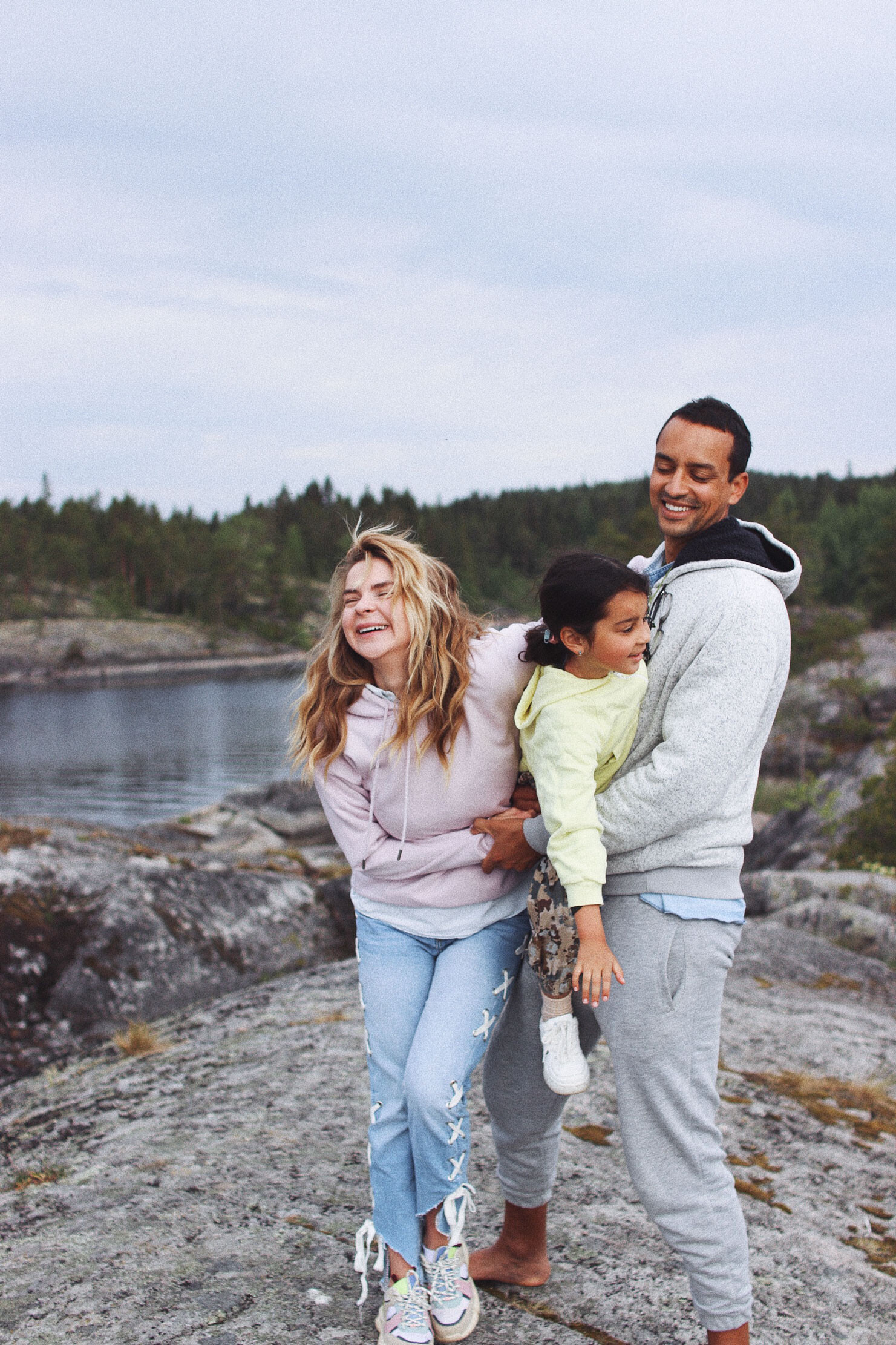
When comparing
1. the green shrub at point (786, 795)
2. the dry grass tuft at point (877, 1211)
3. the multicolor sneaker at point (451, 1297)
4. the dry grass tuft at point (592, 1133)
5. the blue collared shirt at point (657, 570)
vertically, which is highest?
the blue collared shirt at point (657, 570)

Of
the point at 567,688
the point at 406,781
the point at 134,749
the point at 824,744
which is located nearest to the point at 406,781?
the point at 406,781

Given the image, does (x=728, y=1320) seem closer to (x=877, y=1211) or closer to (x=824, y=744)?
(x=877, y=1211)

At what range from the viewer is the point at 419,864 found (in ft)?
9.29

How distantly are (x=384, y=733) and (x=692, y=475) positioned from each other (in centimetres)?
117

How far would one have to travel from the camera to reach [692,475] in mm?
2551

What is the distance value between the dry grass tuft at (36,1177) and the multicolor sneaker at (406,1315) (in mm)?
1798

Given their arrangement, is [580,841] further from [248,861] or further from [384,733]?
[248,861]

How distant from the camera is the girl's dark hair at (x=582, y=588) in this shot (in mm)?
2432

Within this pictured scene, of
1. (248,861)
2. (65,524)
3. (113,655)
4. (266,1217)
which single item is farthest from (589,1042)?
(65,524)

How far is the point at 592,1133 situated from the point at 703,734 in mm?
2522

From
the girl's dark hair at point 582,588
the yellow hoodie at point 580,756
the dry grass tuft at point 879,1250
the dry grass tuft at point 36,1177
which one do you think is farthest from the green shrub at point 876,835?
the girl's dark hair at point 582,588

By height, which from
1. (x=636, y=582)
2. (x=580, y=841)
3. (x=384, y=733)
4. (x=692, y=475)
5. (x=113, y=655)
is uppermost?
(x=692, y=475)

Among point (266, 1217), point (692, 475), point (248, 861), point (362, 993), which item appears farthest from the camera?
point (248, 861)

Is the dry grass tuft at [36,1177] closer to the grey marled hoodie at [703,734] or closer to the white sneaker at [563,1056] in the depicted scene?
the white sneaker at [563,1056]
